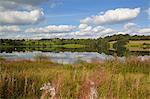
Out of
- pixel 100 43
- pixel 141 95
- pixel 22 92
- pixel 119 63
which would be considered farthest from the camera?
pixel 100 43

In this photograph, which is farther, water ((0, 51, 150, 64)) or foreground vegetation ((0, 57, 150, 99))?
water ((0, 51, 150, 64))

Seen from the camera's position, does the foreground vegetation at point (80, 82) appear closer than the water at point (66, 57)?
Yes

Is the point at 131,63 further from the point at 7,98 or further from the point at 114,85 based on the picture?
the point at 7,98

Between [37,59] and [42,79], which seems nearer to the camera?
[42,79]

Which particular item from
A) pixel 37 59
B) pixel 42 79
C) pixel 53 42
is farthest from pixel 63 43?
pixel 42 79

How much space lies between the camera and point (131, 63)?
60.5 feet

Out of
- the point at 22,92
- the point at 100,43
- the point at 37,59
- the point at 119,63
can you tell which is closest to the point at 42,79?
the point at 22,92

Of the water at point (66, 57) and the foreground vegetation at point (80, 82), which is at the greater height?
the foreground vegetation at point (80, 82)

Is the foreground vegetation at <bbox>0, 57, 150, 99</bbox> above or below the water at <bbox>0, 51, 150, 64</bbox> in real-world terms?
above

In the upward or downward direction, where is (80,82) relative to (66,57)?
upward

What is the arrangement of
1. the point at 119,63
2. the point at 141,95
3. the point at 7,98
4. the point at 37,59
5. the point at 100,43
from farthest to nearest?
the point at 100,43, the point at 37,59, the point at 119,63, the point at 141,95, the point at 7,98

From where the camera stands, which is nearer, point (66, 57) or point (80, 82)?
point (80, 82)

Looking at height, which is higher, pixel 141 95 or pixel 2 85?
A: pixel 2 85

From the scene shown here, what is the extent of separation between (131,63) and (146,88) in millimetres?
7038
